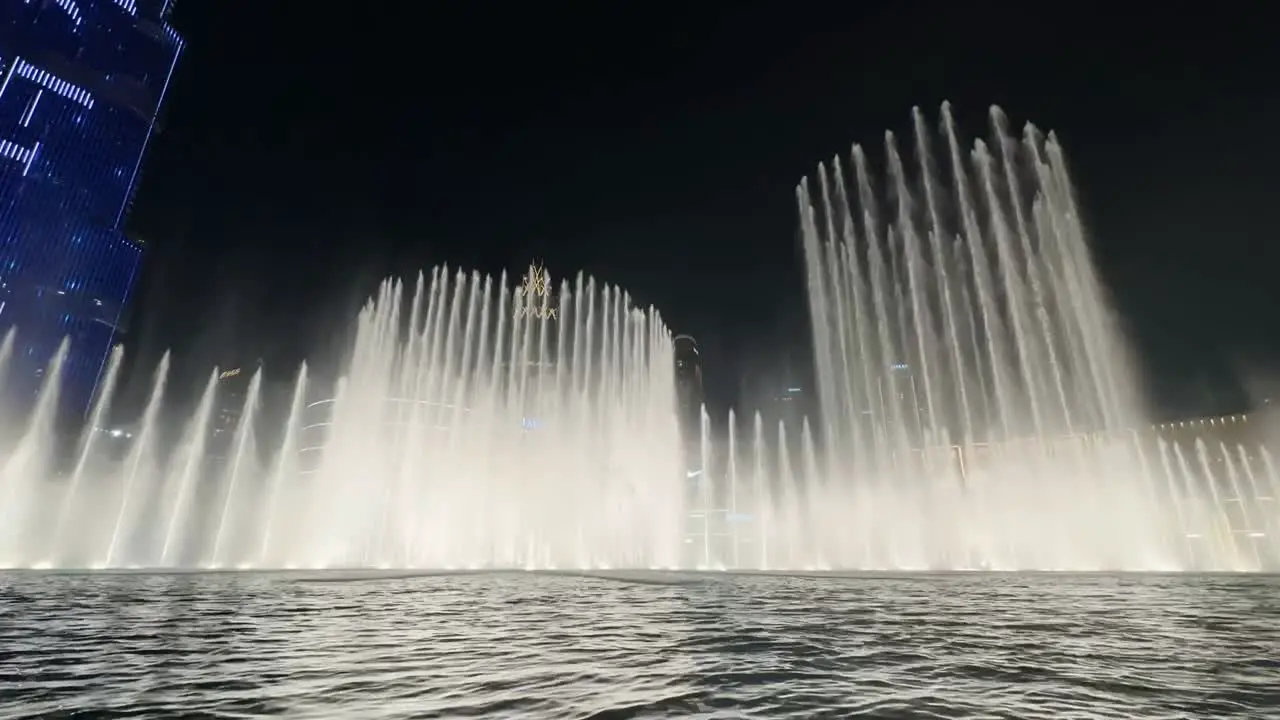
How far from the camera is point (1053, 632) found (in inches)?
376

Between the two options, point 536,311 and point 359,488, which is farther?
point 536,311

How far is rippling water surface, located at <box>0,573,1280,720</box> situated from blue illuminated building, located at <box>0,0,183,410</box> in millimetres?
98946

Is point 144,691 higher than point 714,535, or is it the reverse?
point 714,535

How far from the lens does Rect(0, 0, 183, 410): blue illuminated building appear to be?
274ft

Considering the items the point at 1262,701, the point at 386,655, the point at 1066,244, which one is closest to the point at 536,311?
the point at 1066,244

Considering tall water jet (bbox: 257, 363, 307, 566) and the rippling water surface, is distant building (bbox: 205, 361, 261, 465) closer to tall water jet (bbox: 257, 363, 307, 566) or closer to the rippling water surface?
tall water jet (bbox: 257, 363, 307, 566)

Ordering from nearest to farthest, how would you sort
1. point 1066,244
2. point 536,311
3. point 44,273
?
1. point 1066,244
2. point 536,311
3. point 44,273

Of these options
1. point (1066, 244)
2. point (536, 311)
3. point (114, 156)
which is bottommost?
point (1066, 244)

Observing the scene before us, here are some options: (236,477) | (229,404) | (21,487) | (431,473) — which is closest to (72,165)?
(229,404)

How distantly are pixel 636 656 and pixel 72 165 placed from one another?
118 m

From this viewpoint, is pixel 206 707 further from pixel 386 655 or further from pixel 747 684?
pixel 747 684

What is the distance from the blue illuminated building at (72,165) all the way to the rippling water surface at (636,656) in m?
98.9

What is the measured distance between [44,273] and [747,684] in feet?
380

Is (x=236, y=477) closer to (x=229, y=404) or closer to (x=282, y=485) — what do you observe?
(x=282, y=485)
